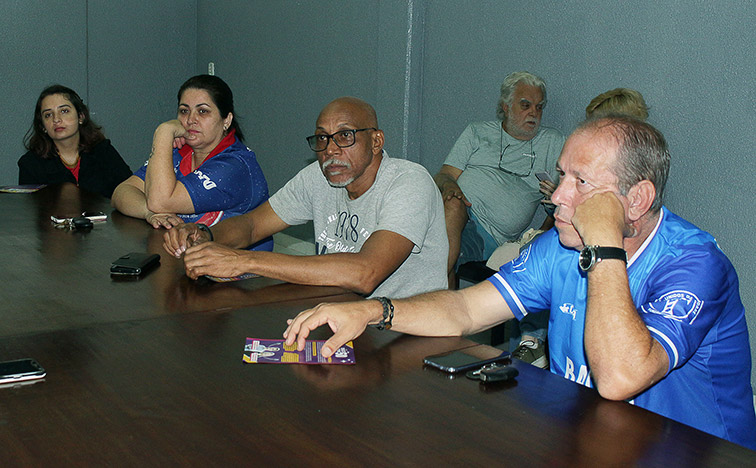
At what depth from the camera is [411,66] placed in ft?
14.5

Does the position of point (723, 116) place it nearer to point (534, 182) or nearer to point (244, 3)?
point (534, 182)

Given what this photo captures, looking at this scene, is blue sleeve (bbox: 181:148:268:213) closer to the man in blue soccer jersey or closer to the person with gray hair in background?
the person with gray hair in background

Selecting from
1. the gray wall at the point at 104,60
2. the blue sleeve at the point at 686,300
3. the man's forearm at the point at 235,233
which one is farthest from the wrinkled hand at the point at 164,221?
the gray wall at the point at 104,60

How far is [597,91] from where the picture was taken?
3.49 meters

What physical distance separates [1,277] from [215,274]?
1.90ft

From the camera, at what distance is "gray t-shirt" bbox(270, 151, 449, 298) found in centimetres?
220

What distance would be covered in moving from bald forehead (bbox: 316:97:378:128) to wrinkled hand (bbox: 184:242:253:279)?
24.1 inches

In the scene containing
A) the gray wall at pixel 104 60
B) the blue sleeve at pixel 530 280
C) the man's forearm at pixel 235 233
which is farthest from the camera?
the gray wall at pixel 104 60

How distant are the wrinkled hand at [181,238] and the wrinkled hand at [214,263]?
302mm

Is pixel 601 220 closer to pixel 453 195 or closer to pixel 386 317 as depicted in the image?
pixel 386 317

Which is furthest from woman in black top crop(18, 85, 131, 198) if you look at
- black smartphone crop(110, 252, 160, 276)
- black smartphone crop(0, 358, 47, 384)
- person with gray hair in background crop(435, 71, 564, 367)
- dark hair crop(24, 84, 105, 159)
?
black smartphone crop(0, 358, 47, 384)

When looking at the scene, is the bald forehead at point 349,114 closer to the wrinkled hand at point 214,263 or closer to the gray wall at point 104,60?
the wrinkled hand at point 214,263

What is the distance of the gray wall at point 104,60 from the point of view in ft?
20.0

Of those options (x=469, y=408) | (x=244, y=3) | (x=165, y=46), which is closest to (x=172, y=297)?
(x=469, y=408)
